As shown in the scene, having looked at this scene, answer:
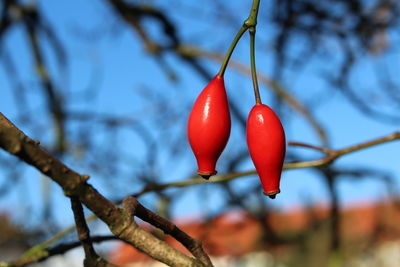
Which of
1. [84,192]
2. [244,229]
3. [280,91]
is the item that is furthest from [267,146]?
[244,229]

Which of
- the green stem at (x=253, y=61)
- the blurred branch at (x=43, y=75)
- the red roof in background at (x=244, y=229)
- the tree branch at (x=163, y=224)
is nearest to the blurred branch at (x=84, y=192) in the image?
the tree branch at (x=163, y=224)

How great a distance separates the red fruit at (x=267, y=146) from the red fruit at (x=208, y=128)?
3 centimetres

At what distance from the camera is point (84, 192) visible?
457 mm

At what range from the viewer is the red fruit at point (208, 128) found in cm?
53

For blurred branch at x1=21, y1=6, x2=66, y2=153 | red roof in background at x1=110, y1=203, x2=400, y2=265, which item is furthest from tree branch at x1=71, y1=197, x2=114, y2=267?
blurred branch at x1=21, y1=6, x2=66, y2=153

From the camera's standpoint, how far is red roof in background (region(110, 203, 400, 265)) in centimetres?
292

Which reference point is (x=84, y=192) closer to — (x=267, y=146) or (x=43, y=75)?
(x=267, y=146)

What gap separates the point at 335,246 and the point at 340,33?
1.07m

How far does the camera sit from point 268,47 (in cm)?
332

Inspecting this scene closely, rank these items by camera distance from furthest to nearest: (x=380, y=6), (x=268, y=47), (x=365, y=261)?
1. (x=365, y=261)
2. (x=268, y=47)
3. (x=380, y=6)

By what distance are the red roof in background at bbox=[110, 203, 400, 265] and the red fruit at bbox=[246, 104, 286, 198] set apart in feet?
6.04

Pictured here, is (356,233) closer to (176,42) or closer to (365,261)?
(365,261)

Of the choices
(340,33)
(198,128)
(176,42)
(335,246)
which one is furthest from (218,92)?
(340,33)

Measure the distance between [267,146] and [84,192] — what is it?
182 millimetres
